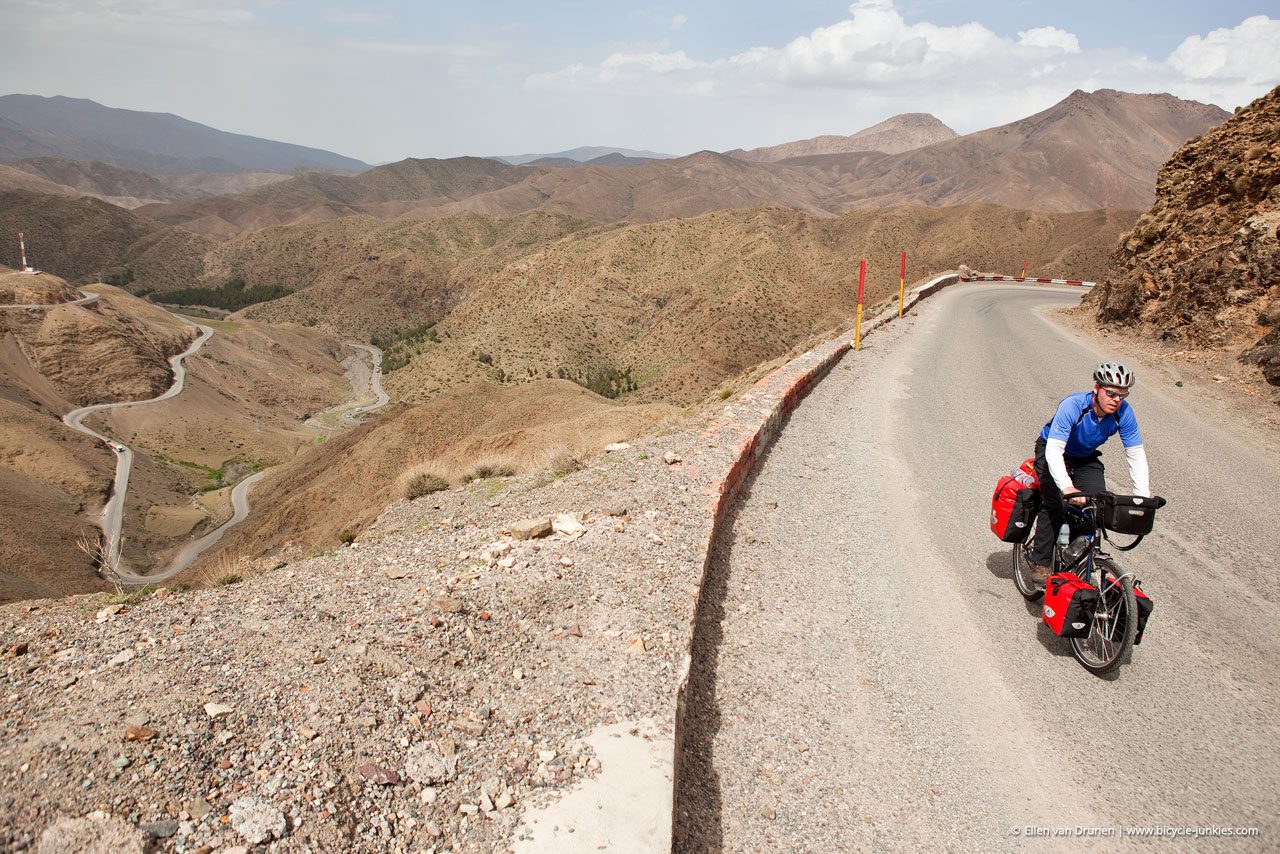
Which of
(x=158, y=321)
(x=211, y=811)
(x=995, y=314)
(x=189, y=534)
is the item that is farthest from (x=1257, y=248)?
(x=158, y=321)

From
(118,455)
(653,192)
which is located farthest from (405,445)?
(653,192)

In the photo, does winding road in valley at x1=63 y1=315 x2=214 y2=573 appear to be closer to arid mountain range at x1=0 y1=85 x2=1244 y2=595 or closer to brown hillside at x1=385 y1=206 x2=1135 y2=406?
arid mountain range at x1=0 y1=85 x2=1244 y2=595

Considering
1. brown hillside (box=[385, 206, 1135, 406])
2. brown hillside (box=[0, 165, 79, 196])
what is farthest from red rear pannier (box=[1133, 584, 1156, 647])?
brown hillside (box=[0, 165, 79, 196])

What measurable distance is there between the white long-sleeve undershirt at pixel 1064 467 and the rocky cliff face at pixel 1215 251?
9157 mm

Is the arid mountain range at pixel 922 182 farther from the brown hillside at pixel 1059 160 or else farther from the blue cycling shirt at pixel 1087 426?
the blue cycling shirt at pixel 1087 426

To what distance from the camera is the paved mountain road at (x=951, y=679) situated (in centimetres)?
375

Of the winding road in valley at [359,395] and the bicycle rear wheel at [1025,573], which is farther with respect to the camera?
the winding road in valley at [359,395]

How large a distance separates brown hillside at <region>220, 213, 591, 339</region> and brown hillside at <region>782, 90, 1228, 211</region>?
85067 mm

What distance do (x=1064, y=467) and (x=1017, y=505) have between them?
61 centimetres

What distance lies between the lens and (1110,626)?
4797 millimetres

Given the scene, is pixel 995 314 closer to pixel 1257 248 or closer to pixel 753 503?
pixel 1257 248

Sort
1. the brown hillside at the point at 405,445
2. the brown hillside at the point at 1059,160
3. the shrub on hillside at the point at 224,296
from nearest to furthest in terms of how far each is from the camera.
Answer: the brown hillside at the point at 405,445 → the shrub on hillside at the point at 224,296 → the brown hillside at the point at 1059,160

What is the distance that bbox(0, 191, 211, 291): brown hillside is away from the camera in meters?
124

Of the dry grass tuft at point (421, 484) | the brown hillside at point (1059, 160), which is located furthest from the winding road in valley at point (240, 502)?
the brown hillside at point (1059, 160)
